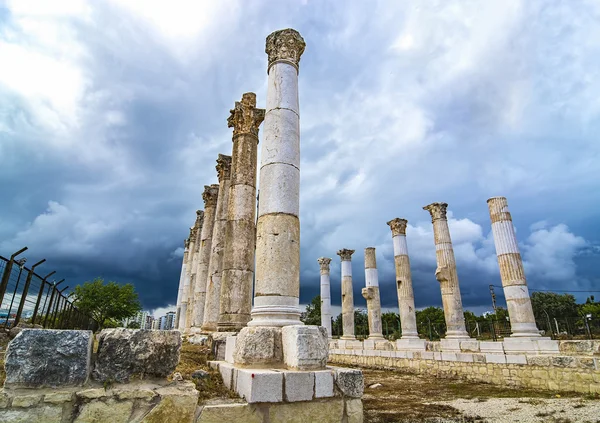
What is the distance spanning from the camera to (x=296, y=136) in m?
8.22

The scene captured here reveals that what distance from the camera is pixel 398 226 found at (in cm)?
2495

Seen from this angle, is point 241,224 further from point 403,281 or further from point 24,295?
point 403,281

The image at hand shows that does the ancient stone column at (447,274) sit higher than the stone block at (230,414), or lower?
higher

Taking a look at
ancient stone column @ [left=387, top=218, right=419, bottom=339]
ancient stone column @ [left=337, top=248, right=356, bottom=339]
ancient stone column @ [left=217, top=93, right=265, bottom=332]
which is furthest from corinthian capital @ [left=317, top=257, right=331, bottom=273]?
ancient stone column @ [left=217, top=93, right=265, bottom=332]

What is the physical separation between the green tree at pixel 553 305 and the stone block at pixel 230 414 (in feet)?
226

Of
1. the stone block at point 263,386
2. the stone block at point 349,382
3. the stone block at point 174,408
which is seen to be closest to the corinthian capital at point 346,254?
the stone block at point 349,382

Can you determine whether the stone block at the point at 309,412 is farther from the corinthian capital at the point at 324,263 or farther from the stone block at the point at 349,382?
the corinthian capital at the point at 324,263

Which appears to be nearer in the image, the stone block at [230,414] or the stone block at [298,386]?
the stone block at [230,414]

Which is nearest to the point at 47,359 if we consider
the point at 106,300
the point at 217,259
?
the point at 217,259

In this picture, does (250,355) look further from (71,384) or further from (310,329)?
(71,384)

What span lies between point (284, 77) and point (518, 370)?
43.1 ft

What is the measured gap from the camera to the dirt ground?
7.01 m

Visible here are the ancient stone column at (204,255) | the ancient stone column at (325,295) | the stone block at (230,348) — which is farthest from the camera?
the ancient stone column at (325,295)

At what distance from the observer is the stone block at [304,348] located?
548 cm
